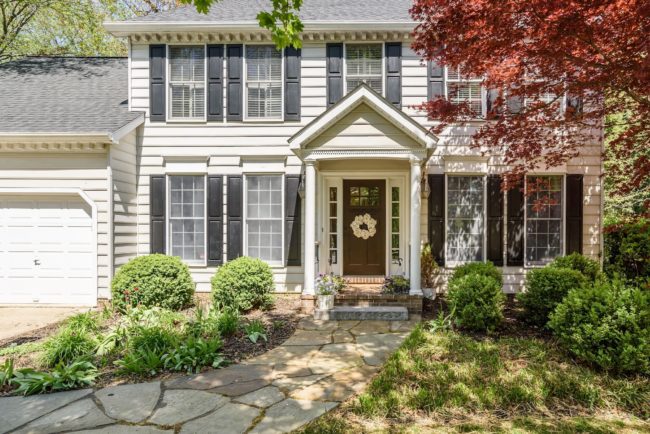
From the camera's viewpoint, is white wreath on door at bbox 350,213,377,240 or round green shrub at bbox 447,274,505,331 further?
white wreath on door at bbox 350,213,377,240

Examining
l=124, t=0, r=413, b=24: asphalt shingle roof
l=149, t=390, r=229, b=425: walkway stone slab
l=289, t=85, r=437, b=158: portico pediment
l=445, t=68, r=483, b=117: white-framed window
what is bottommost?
l=149, t=390, r=229, b=425: walkway stone slab

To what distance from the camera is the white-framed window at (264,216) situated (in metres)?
8.13

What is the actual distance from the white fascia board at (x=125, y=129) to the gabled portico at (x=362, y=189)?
3.43 m

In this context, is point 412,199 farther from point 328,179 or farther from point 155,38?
point 155,38

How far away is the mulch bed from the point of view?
4176mm

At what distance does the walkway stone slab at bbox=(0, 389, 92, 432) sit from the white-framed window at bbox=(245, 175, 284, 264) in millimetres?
4514

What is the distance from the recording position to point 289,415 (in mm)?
3334

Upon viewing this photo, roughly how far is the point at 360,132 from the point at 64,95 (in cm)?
686

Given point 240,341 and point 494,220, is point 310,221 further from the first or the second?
point 494,220

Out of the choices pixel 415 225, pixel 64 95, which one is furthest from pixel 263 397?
pixel 64 95

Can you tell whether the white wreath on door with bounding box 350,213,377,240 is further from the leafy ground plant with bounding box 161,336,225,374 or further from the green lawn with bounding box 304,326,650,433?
the leafy ground plant with bounding box 161,336,225,374

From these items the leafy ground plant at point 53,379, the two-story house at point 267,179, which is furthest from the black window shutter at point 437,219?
the leafy ground plant at point 53,379

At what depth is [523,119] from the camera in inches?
246

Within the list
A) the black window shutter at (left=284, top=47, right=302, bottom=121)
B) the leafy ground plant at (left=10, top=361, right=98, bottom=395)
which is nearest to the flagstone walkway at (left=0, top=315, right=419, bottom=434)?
the leafy ground plant at (left=10, top=361, right=98, bottom=395)
